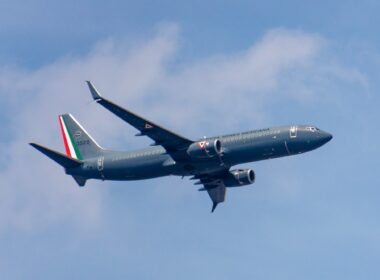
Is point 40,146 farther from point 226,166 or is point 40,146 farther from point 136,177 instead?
point 226,166

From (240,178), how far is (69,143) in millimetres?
23334

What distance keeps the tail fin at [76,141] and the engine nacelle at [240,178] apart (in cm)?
1630

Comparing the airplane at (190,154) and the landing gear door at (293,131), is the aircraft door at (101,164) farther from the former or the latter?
the landing gear door at (293,131)

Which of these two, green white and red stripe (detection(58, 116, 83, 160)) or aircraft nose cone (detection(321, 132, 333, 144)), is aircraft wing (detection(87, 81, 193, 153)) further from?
green white and red stripe (detection(58, 116, 83, 160))

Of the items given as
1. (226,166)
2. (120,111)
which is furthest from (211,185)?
(120,111)

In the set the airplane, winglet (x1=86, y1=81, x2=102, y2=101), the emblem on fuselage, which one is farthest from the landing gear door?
the emblem on fuselage

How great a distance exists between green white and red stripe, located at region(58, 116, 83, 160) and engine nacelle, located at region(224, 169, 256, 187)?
19.1 m

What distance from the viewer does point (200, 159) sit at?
115m

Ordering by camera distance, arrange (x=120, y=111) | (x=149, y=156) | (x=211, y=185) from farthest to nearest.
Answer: (x=211, y=185) → (x=149, y=156) → (x=120, y=111)

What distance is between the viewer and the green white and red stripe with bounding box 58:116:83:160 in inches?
5084

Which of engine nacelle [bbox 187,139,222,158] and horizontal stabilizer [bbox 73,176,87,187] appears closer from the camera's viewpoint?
engine nacelle [bbox 187,139,222,158]

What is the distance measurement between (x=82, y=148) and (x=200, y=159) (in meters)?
20.4

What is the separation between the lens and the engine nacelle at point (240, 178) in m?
123

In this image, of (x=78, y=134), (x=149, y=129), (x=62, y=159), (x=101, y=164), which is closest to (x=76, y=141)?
(x=78, y=134)
